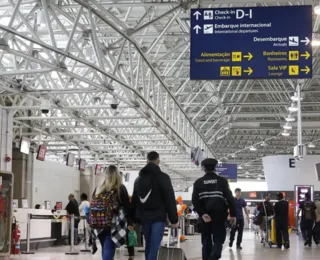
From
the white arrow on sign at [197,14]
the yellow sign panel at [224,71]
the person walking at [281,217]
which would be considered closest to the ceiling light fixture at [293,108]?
the person walking at [281,217]

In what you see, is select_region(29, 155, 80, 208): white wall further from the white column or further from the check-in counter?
the white column

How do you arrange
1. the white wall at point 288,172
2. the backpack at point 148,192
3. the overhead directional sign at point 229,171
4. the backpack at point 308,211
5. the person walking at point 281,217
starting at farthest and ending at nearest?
1. the overhead directional sign at point 229,171
2. the white wall at point 288,172
3. the backpack at point 308,211
4. the person walking at point 281,217
5. the backpack at point 148,192

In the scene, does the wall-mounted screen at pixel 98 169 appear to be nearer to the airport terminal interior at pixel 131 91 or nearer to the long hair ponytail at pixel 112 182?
the airport terminal interior at pixel 131 91

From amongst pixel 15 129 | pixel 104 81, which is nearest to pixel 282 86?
pixel 15 129

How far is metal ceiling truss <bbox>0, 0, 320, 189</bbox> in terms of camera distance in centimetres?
1380

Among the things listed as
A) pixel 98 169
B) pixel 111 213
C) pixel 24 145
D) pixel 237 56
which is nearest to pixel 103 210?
pixel 111 213

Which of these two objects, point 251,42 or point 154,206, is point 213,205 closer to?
point 154,206

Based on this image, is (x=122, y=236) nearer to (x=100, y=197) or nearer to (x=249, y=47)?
(x=100, y=197)

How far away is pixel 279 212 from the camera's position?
17156mm

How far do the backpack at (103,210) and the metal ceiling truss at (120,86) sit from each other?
15.1 ft

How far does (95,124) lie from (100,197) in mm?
16841

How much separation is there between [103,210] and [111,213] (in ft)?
0.34

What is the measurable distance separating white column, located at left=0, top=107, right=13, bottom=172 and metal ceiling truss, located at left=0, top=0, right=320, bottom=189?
12.5 inches

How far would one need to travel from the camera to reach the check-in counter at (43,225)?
685 inches
